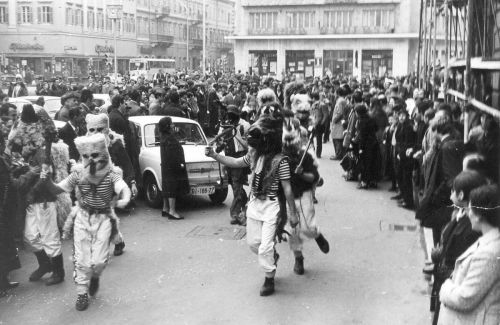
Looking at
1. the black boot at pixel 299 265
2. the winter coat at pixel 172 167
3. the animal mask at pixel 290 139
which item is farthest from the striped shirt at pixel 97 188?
the winter coat at pixel 172 167

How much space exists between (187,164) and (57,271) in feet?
13.3

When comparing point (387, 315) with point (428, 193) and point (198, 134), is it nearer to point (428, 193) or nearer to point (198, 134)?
point (428, 193)

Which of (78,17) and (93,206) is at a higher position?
(78,17)

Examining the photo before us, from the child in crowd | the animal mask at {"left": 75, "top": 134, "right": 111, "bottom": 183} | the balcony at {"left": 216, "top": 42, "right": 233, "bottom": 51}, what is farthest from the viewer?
the balcony at {"left": 216, "top": 42, "right": 233, "bottom": 51}

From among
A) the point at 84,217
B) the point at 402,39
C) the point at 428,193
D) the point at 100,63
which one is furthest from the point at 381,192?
the point at 100,63

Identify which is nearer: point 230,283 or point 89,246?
point 89,246

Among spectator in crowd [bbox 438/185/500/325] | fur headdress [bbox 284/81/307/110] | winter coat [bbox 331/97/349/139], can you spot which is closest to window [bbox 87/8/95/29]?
→ fur headdress [bbox 284/81/307/110]

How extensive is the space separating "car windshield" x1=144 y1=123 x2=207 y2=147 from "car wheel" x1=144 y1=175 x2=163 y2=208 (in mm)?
686

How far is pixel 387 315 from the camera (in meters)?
6.39

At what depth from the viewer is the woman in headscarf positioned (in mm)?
10586

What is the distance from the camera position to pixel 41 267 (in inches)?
297

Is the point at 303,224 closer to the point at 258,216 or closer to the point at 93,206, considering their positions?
the point at 258,216

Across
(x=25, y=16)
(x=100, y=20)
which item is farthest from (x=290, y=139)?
(x=100, y=20)

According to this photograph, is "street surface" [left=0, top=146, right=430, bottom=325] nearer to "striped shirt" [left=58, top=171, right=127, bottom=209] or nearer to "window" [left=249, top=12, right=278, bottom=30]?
"striped shirt" [left=58, top=171, right=127, bottom=209]
